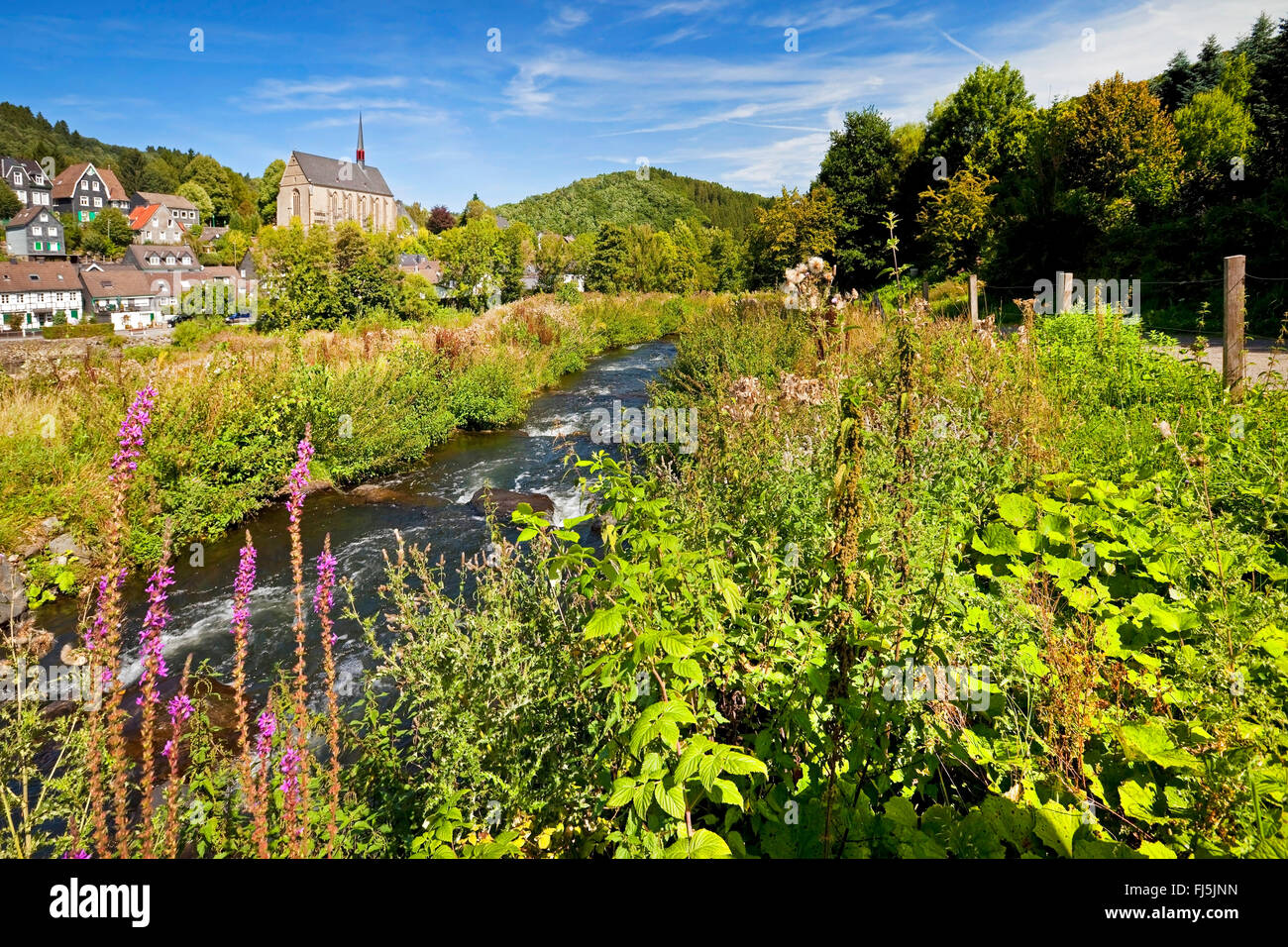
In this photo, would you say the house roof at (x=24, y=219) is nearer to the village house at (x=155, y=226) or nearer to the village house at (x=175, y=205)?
the village house at (x=155, y=226)

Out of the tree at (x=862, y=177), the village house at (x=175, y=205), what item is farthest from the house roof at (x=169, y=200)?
the tree at (x=862, y=177)

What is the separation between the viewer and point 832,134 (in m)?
36.9

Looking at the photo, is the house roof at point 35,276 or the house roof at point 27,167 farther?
the house roof at point 27,167

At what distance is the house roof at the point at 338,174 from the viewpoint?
86912 mm

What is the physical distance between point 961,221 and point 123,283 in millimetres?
78639

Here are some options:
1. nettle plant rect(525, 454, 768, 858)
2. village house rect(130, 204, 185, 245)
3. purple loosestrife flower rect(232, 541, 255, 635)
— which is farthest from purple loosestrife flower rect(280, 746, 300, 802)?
village house rect(130, 204, 185, 245)

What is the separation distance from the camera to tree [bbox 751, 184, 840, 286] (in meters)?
29.0

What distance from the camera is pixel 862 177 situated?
36.3 metres

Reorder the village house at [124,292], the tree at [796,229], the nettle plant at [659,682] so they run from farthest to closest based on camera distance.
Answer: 1. the village house at [124,292]
2. the tree at [796,229]
3. the nettle plant at [659,682]

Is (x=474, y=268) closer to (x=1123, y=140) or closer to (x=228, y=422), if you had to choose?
(x=228, y=422)

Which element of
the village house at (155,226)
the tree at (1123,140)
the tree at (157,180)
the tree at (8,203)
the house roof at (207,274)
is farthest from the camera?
the tree at (157,180)

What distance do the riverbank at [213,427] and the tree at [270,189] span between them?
9937cm
